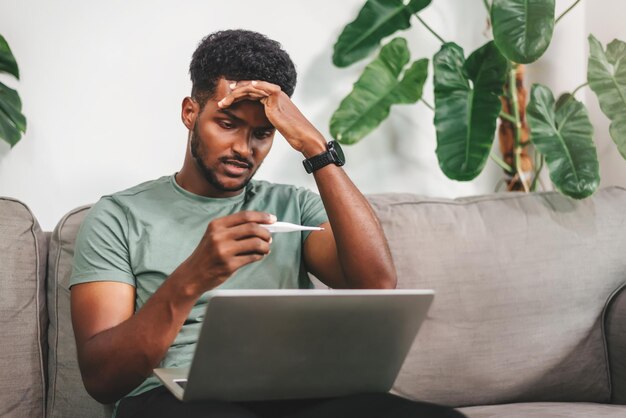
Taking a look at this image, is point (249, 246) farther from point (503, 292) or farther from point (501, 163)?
point (501, 163)

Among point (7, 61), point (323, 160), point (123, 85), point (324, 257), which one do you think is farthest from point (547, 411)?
point (7, 61)

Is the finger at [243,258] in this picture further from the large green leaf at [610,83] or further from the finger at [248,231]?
the large green leaf at [610,83]

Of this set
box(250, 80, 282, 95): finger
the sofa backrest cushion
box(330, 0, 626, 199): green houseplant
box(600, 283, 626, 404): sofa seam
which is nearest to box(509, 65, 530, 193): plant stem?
box(330, 0, 626, 199): green houseplant

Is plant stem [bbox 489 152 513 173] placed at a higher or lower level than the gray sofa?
higher

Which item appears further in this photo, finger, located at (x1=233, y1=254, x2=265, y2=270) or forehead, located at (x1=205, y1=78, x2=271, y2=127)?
forehead, located at (x1=205, y1=78, x2=271, y2=127)

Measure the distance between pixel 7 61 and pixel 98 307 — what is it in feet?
2.40

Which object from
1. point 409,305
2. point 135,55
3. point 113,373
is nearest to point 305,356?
point 409,305

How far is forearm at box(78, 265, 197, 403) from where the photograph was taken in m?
1.20

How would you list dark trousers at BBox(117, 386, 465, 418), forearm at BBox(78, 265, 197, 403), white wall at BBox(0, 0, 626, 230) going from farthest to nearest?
white wall at BBox(0, 0, 626, 230), forearm at BBox(78, 265, 197, 403), dark trousers at BBox(117, 386, 465, 418)

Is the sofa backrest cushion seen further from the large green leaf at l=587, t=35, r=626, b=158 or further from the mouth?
the mouth

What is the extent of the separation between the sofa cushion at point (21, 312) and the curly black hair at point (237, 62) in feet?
1.48

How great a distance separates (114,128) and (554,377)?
122 cm

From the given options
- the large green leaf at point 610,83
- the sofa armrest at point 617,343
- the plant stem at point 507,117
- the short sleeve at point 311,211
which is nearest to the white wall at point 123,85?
the plant stem at point 507,117

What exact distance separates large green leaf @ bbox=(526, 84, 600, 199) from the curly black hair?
75 cm
